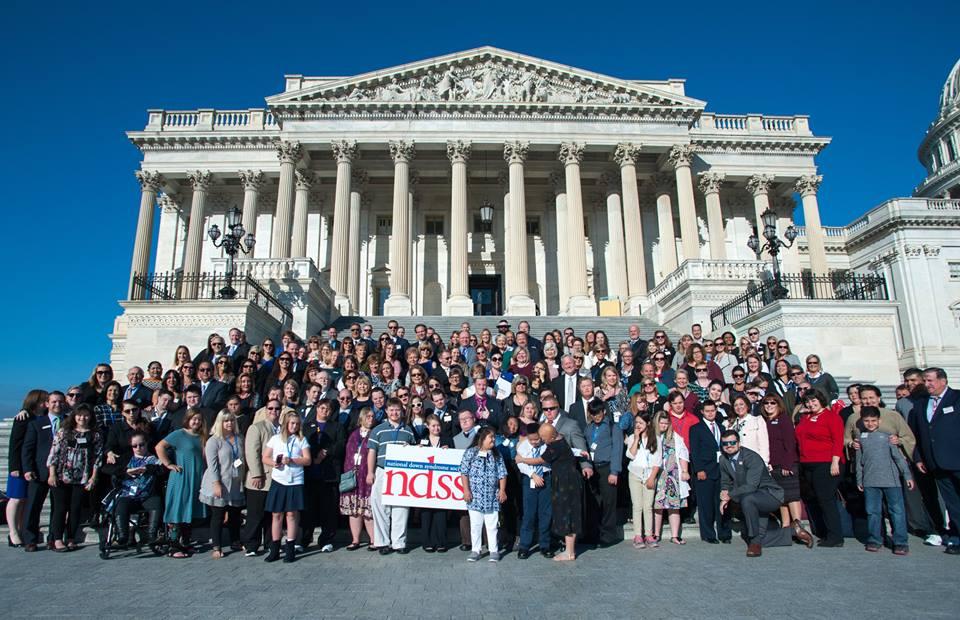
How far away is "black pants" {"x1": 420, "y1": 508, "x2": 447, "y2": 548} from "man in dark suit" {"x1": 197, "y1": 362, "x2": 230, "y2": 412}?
3847 mm

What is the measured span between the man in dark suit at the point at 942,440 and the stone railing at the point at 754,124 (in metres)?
30.8

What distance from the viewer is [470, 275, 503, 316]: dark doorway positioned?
37375mm

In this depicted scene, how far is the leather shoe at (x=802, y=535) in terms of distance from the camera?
7836 millimetres

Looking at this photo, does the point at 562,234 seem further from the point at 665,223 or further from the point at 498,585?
the point at 498,585

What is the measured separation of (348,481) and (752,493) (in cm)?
543

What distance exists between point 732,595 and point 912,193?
7805 cm

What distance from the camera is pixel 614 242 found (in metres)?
31.9

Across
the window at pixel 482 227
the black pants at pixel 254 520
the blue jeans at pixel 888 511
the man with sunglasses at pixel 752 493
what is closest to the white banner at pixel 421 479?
the black pants at pixel 254 520

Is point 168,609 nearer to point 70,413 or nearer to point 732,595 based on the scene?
point 70,413

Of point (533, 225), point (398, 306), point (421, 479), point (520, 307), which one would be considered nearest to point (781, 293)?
point (520, 307)

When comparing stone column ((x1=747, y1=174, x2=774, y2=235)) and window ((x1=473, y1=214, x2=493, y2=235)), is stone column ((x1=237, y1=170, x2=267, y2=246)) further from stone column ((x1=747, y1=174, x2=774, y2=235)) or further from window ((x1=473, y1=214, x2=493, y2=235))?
stone column ((x1=747, y1=174, x2=774, y2=235))

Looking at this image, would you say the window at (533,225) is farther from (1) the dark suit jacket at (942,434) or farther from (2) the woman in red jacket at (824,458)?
(1) the dark suit jacket at (942,434)

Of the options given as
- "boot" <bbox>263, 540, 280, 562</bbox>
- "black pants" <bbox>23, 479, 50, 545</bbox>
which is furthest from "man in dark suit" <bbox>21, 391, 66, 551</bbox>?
"boot" <bbox>263, 540, 280, 562</bbox>

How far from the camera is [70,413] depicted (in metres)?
8.04
